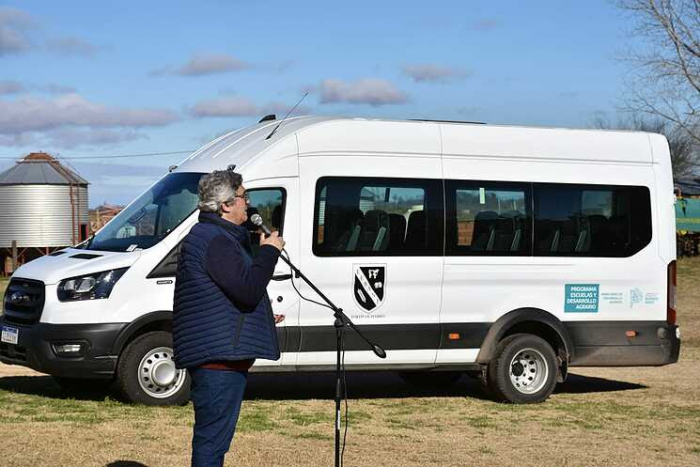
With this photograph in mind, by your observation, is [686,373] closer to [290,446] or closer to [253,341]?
[290,446]

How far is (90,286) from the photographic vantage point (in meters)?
11.3

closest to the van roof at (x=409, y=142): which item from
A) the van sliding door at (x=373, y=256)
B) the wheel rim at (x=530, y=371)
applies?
the van sliding door at (x=373, y=256)

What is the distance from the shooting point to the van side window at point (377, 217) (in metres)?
12.0

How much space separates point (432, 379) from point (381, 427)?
3519mm

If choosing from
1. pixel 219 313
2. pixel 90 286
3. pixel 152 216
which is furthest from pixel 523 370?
pixel 219 313

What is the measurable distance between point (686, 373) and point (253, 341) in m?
11.1

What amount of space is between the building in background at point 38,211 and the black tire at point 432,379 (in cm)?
4037

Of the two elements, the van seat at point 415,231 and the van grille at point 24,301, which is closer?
the van grille at point 24,301

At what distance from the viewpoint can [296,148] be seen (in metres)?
12.0

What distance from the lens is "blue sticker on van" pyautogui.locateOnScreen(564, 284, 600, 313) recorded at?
1291cm

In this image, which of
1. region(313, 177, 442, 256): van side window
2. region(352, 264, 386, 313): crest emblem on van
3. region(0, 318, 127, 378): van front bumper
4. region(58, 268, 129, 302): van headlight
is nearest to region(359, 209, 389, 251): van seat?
region(313, 177, 442, 256): van side window

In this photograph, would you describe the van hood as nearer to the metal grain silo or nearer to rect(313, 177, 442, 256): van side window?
rect(313, 177, 442, 256): van side window

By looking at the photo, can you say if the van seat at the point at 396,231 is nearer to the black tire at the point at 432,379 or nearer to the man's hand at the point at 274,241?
the black tire at the point at 432,379

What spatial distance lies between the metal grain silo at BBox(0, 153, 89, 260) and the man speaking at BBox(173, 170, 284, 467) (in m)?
48.1
